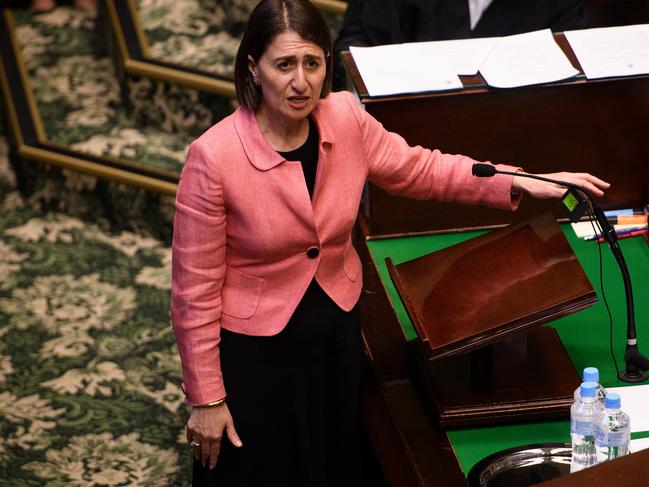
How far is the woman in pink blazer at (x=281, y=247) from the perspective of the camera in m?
1.92

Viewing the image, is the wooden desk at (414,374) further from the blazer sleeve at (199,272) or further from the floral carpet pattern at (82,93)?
the floral carpet pattern at (82,93)

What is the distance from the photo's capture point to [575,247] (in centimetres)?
258

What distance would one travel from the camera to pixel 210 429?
6.82 feet

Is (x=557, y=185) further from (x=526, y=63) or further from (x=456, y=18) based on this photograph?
(x=456, y=18)

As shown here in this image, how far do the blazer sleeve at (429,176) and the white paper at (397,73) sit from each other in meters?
0.30

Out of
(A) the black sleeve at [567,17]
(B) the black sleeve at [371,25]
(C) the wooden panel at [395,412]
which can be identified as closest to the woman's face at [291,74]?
(C) the wooden panel at [395,412]

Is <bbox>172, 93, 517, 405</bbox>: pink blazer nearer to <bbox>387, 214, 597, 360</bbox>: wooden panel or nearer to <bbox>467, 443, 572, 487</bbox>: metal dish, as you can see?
<bbox>387, 214, 597, 360</bbox>: wooden panel

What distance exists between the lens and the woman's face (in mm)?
1865

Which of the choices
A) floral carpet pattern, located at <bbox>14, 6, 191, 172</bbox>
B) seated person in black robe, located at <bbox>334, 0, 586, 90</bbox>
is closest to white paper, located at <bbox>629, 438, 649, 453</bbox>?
seated person in black robe, located at <bbox>334, 0, 586, 90</bbox>

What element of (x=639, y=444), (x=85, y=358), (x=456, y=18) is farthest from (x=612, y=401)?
(x=85, y=358)

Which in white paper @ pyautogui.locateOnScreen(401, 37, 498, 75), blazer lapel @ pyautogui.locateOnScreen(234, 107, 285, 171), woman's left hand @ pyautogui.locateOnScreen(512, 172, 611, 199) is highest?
white paper @ pyautogui.locateOnScreen(401, 37, 498, 75)

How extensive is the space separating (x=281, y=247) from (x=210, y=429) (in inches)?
15.2

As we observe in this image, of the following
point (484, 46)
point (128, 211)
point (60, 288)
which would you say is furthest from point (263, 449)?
point (128, 211)

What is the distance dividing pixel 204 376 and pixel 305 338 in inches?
8.3
